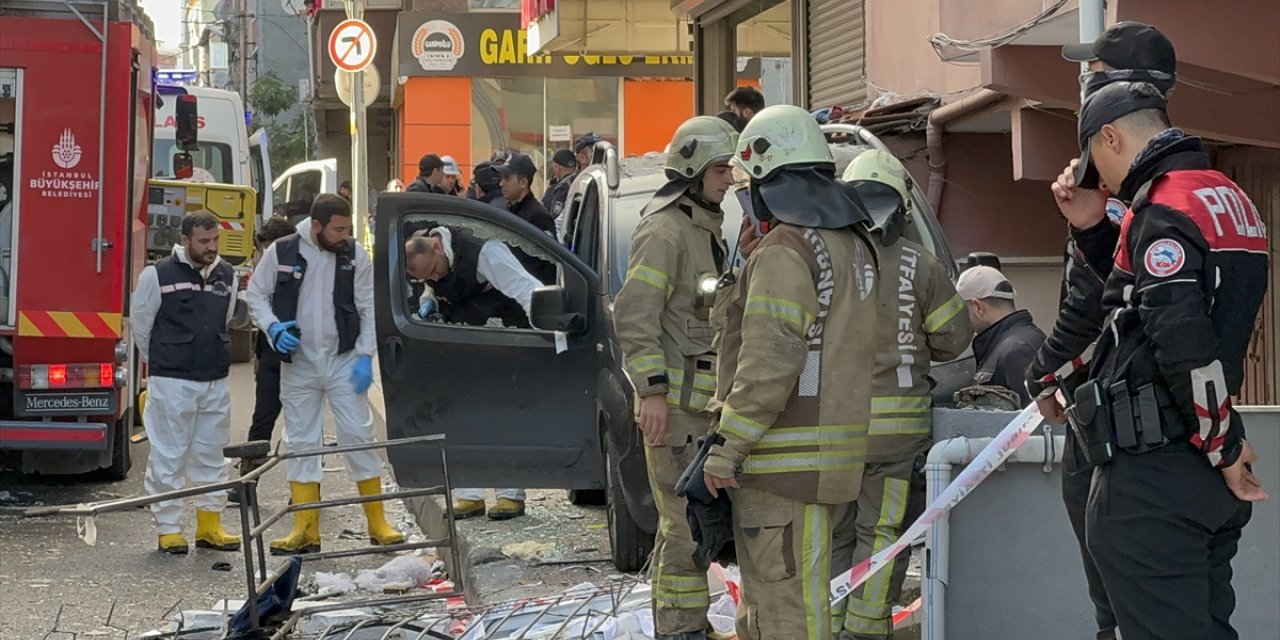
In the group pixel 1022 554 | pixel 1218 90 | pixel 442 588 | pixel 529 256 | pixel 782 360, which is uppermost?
pixel 1218 90

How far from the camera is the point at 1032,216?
11148mm

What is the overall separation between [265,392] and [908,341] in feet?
16.0

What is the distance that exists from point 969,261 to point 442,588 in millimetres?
2824

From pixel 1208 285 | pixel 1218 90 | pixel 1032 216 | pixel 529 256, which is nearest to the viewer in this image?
pixel 1208 285

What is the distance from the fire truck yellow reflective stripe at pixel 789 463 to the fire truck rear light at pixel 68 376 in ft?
20.3

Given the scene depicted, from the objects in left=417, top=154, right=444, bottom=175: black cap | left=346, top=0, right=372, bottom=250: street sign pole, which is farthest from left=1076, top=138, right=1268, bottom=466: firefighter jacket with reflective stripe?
left=346, top=0, right=372, bottom=250: street sign pole

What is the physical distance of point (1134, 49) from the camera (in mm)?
3762

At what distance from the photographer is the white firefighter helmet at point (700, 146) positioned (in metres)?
5.60

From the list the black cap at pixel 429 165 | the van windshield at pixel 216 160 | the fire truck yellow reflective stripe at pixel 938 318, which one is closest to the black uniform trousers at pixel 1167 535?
the fire truck yellow reflective stripe at pixel 938 318

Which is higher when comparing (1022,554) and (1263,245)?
(1263,245)

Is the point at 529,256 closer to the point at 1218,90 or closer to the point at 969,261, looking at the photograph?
the point at 969,261

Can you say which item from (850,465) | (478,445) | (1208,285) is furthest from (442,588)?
(1208,285)

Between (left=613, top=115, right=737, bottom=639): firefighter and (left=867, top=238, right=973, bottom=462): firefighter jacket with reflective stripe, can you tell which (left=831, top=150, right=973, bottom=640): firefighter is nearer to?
(left=867, top=238, right=973, bottom=462): firefighter jacket with reflective stripe

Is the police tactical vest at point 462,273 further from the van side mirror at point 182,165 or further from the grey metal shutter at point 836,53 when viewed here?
the van side mirror at point 182,165
